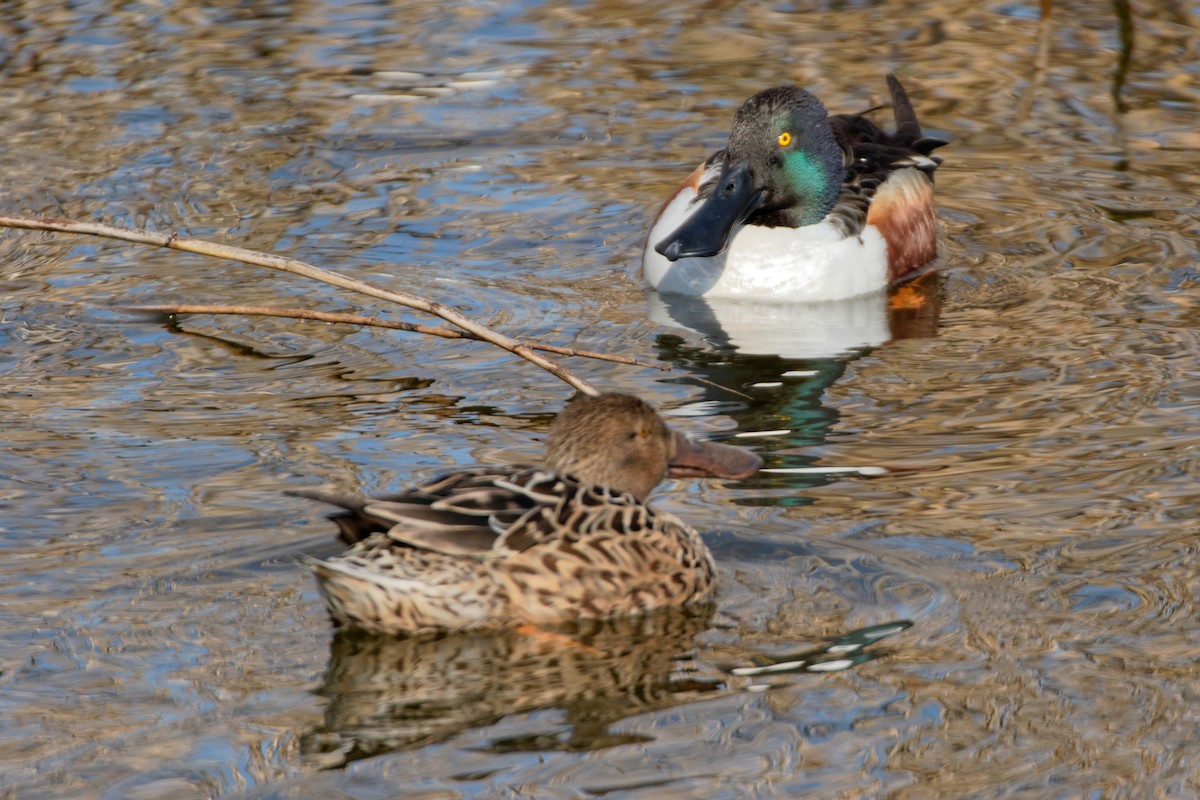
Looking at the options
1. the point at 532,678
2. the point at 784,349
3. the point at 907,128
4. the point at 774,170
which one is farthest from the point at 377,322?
the point at 907,128

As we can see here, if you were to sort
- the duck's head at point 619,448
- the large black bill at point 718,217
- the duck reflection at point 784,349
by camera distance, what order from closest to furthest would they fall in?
1. the duck's head at point 619,448
2. the duck reflection at point 784,349
3. the large black bill at point 718,217

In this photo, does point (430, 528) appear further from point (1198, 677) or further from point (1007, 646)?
point (1198, 677)

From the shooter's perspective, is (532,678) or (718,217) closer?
(532,678)

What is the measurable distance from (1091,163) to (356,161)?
4197mm

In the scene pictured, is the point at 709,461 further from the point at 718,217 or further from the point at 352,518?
the point at 718,217

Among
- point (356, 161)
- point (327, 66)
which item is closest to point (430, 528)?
point (356, 161)

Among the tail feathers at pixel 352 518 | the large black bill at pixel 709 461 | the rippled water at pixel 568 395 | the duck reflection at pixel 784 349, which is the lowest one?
the duck reflection at pixel 784 349

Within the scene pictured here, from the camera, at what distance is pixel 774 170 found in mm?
9281

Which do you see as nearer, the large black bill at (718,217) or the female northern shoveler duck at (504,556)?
the female northern shoveler duck at (504,556)

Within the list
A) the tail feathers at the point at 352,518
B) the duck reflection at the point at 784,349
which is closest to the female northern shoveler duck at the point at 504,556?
the tail feathers at the point at 352,518

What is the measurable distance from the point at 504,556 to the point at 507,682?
0.43 m

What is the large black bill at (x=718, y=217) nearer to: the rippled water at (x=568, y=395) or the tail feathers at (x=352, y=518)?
the rippled water at (x=568, y=395)

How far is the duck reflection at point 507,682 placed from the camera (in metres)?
4.70

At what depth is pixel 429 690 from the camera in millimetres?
4996
